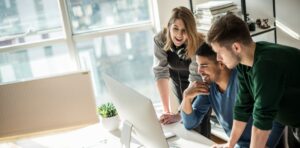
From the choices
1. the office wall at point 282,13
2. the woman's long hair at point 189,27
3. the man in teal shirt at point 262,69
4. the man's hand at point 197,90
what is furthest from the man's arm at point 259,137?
the office wall at point 282,13

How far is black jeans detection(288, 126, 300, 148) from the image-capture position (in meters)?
1.58

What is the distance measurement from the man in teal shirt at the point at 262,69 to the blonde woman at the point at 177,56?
73 centimetres

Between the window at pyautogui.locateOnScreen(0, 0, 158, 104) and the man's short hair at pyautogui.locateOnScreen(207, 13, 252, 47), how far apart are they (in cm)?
222

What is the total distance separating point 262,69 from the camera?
143cm

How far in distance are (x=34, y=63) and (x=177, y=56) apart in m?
1.85

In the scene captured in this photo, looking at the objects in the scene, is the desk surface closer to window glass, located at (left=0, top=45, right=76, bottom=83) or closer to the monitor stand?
the monitor stand

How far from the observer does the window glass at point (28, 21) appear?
3.54m

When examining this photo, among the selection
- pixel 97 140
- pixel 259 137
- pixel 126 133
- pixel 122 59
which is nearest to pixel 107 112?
pixel 97 140

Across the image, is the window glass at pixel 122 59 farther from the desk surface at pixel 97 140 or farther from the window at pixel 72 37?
the desk surface at pixel 97 140

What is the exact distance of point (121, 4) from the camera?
3662 mm

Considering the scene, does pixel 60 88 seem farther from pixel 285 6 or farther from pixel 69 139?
pixel 285 6

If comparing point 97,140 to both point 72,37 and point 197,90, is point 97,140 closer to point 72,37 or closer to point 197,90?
point 197,90

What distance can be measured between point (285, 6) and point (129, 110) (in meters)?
1.68

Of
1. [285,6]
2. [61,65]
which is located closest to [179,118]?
[285,6]
